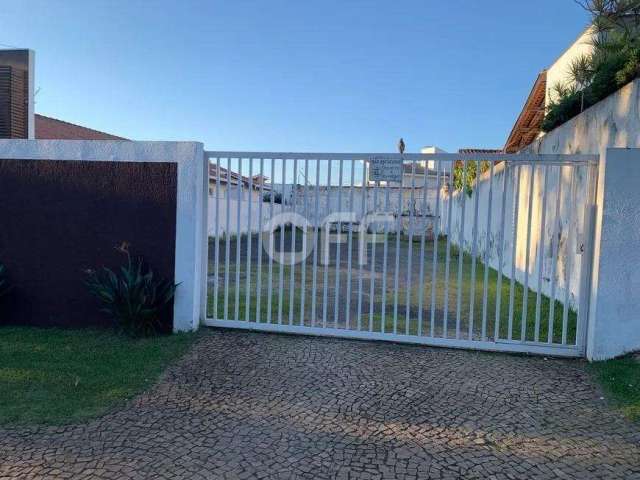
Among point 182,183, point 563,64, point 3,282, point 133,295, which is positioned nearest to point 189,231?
point 182,183

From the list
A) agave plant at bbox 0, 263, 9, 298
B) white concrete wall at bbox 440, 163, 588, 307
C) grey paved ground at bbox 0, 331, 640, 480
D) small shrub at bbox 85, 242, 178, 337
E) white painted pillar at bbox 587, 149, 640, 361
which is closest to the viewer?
grey paved ground at bbox 0, 331, 640, 480

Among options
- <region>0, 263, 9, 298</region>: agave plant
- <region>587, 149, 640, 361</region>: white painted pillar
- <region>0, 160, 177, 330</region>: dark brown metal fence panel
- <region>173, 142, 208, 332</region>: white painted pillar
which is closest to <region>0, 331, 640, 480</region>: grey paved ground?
<region>587, 149, 640, 361</region>: white painted pillar

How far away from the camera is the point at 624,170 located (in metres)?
4.67

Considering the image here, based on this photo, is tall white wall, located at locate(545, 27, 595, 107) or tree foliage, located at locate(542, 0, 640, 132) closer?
tree foliage, located at locate(542, 0, 640, 132)

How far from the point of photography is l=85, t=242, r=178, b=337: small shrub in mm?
5484

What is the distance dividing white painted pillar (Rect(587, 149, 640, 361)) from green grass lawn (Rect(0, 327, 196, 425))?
13.8ft

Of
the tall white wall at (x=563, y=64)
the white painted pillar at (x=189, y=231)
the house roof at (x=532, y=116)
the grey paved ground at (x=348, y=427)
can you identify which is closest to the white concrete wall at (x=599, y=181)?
the grey paved ground at (x=348, y=427)

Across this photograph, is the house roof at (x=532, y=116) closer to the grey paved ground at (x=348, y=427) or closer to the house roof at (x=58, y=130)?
the grey paved ground at (x=348, y=427)

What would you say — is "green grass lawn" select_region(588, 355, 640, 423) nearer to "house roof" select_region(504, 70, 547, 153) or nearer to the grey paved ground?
the grey paved ground

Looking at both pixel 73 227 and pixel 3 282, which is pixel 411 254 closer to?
pixel 73 227

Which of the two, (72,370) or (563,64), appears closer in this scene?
(72,370)

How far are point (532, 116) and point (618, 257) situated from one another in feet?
39.3

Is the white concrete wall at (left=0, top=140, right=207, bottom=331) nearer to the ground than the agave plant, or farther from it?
farther from it

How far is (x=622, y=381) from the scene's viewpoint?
428 cm
